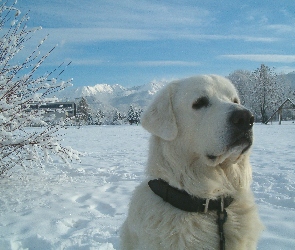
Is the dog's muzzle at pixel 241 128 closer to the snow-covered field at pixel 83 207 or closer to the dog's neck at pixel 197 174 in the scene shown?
the dog's neck at pixel 197 174

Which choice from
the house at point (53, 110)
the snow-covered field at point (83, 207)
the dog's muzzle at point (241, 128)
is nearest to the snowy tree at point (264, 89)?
the snow-covered field at point (83, 207)

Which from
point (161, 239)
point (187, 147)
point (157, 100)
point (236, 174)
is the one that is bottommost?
point (161, 239)

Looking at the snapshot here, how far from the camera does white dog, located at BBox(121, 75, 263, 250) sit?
2168mm

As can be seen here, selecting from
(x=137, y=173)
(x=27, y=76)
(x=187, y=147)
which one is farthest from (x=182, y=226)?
(x=137, y=173)

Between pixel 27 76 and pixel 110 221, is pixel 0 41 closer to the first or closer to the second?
pixel 27 76

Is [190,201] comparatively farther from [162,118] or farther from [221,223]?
[162,118]

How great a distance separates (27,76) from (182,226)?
3940 millimetres

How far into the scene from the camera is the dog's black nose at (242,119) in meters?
2.13

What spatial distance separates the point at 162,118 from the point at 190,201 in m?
0.78

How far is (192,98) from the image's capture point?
258 centimetres

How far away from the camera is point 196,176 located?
7.99 ft

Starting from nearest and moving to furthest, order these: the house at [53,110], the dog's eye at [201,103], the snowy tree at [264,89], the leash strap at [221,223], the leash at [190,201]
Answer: the leash strap at [221,223], the leash at [190,201], the dog's eye at [201,103], the house at [53,110], the snowy tree at [264,89]

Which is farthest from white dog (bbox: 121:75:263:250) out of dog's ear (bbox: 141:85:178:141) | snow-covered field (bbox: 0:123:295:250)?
snow-covered field (bbox: 0:123:295:250)

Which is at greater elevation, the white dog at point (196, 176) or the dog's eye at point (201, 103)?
the dog's eye at point (201, 103)
